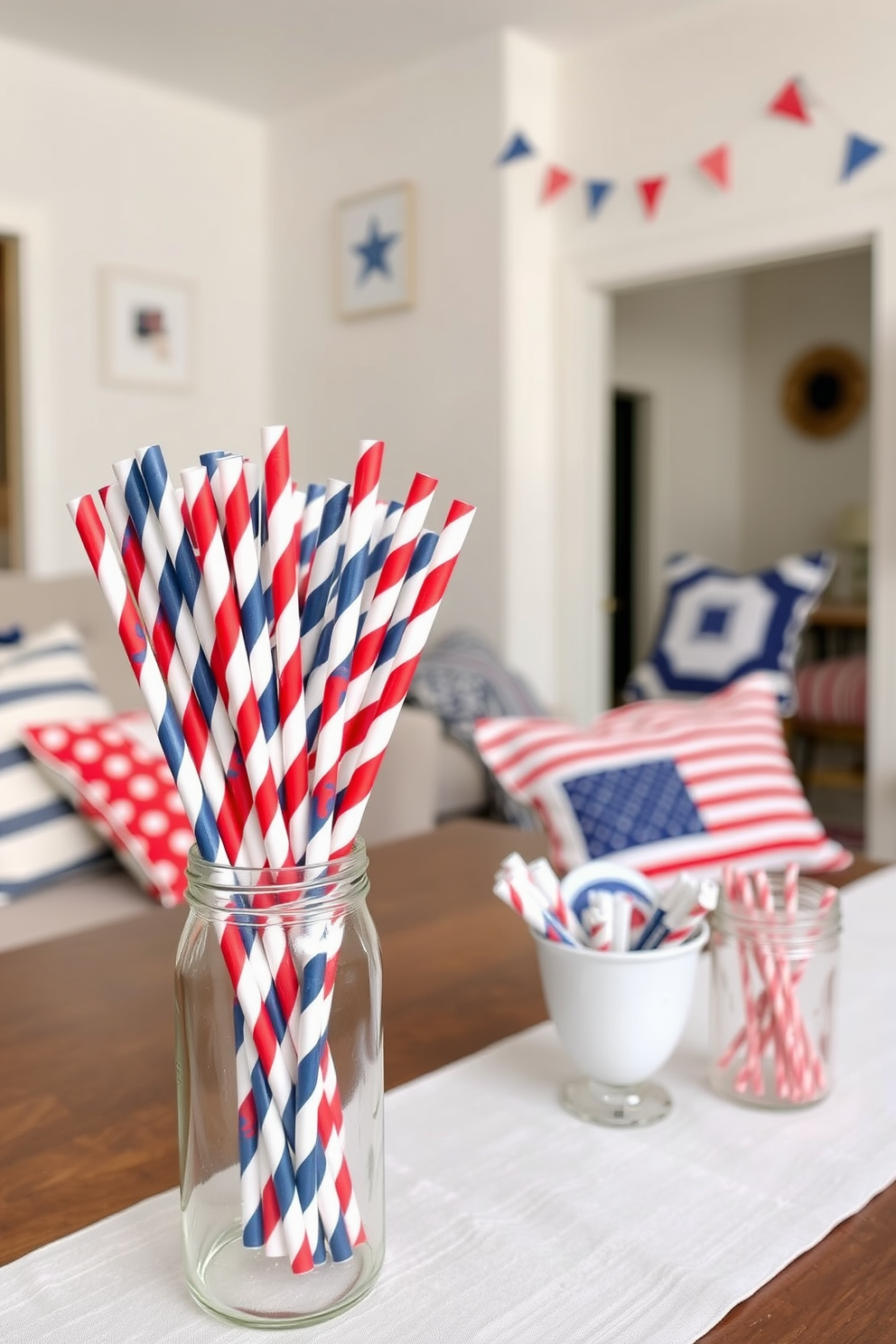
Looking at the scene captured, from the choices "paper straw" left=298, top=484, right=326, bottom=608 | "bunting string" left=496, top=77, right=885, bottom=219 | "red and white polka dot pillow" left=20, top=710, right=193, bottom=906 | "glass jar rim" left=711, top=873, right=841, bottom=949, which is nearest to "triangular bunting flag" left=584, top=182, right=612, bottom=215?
"bunting string" left=496, top=77, right=885, bottom=219

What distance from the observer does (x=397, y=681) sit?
469 mm

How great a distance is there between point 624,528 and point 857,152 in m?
3.47

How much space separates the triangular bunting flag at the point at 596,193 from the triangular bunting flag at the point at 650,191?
0.43 feet

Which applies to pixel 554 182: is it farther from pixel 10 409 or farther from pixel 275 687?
pixel 275 687

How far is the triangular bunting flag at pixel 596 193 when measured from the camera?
385cm

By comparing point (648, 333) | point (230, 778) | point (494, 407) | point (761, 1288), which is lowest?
point (761, 1288)

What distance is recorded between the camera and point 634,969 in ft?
2.10

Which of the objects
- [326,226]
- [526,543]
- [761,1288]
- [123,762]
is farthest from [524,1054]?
[326,226]

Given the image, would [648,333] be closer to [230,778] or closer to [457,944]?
[457,944]

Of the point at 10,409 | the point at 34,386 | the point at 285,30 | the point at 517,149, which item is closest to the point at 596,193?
the point at 517,149

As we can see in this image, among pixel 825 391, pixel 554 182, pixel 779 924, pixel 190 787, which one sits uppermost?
pixel 554 182

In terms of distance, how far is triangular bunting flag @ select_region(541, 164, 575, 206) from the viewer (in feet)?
13.0

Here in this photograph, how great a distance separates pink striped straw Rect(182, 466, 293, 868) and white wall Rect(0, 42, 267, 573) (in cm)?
386

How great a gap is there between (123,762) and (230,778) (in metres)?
1.19
